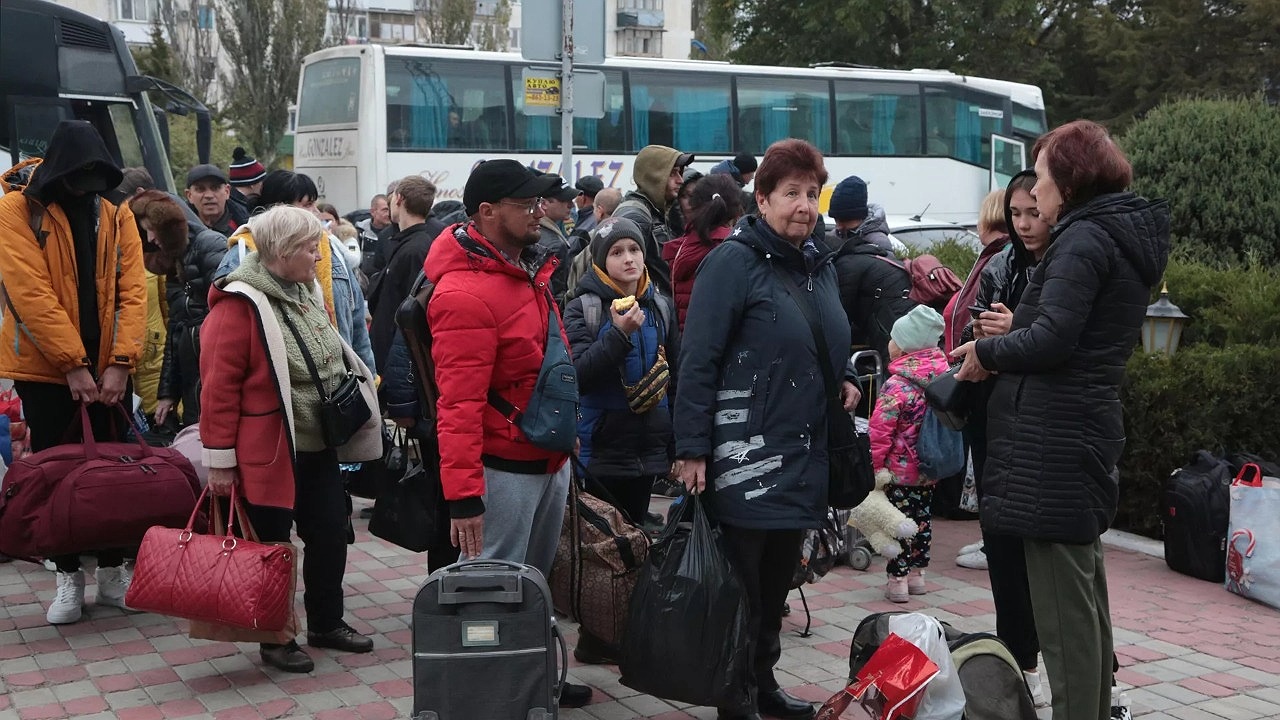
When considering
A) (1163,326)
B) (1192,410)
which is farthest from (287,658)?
(1163,326)

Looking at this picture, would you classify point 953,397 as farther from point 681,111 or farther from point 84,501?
point 681,111

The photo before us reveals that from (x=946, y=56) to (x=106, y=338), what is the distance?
31341 millimetres

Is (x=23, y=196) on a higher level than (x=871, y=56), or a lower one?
lower

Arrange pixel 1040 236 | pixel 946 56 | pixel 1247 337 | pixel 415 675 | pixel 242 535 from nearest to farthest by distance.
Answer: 1. pixel 415 675
2. pixel 1040 236
3. pixel 242 535
4. pixel 1247 337
5. pixel 946 56

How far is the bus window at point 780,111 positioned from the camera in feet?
73.0

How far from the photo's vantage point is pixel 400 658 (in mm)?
5270

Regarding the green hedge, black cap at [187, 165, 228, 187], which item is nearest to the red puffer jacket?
black cap at [187, 165, 228, 187]

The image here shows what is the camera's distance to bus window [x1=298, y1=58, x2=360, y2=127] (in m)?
20.1

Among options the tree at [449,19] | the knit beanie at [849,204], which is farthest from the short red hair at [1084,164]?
the tree at [449,19]

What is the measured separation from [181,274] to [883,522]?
351 centimetres

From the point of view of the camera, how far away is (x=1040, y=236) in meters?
4.36

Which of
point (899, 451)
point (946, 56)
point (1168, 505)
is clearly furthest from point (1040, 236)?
point (946, 56)

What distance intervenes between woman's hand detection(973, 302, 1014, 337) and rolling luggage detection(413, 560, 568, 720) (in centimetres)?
160

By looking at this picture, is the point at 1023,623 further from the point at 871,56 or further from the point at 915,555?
the point at 871,56
